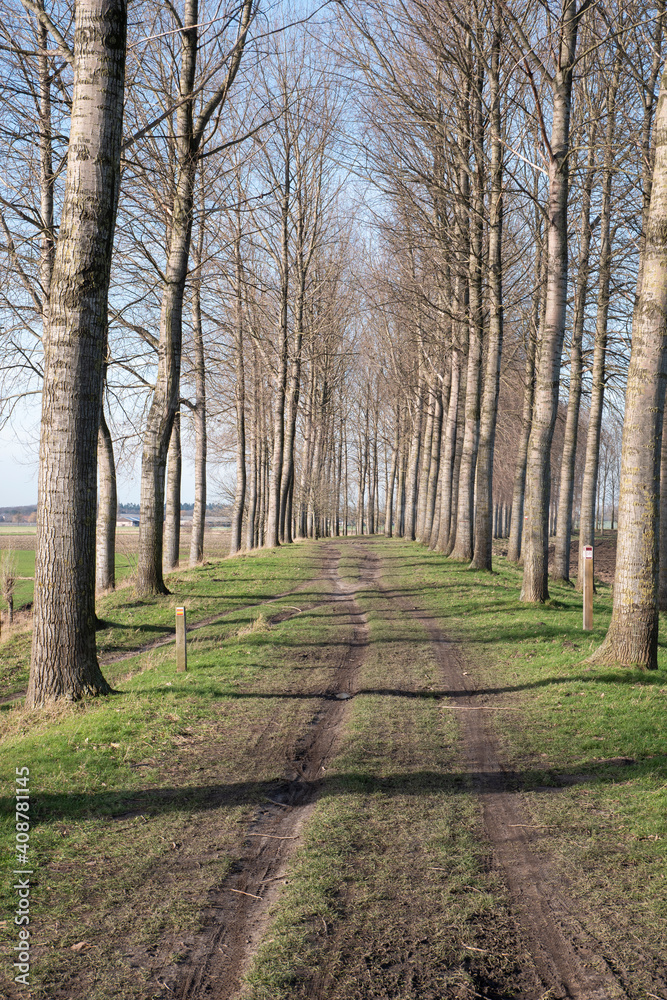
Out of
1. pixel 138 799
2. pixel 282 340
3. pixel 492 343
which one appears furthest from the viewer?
pixel 282 340

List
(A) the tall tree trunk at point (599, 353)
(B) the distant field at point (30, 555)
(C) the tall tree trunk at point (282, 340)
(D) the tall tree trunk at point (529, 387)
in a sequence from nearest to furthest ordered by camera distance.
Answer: (A) the tall tree trunk at point (599, 353), (B) the distant field at point (30, 555), (D) the tall tree trunk at point (529, 387), (C) the tall tree trunk at point (282, 340)

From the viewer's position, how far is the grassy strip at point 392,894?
319 cm

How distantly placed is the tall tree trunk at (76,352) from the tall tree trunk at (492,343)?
34.1 feet

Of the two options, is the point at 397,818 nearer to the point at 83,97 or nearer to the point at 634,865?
the point at 634,865

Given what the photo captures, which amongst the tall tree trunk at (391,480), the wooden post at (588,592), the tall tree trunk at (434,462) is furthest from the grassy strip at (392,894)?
the tall tree trunk at (391,480)

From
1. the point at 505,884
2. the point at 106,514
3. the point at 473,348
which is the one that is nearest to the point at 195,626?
the point at 106,514

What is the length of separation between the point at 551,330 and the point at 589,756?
857 centimetres

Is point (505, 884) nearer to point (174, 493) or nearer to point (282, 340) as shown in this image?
point (174, 493)

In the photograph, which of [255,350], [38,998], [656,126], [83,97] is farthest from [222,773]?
[255,350]

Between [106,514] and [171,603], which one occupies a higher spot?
[106,514]

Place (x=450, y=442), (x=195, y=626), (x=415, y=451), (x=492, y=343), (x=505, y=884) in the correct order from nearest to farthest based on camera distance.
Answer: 1. (x=505, y=884)
2. (x=195, y=626)
3. (x=492, y=343)
4. (x=450, y=442)
5. (x=415, y=451)

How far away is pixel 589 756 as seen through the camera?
611cm

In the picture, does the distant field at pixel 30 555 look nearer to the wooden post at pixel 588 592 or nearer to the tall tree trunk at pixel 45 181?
the tall tree trunk at pixel 45 181

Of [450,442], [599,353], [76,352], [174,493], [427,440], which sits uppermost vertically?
[599,353]
